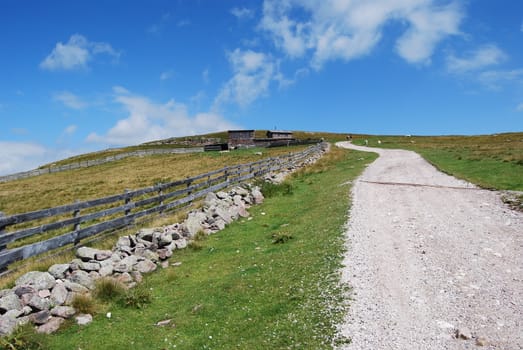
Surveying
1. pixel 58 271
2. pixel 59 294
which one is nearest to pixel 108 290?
pixel 59 294

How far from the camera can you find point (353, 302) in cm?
716

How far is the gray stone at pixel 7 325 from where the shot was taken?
701 cm

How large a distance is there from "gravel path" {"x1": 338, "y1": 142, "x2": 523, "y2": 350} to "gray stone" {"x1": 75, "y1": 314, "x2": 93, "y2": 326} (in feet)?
18.1

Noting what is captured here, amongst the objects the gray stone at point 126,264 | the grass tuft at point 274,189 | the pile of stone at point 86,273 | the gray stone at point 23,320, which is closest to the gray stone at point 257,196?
the grass tuft at point 274,189

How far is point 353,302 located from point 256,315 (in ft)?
6.46

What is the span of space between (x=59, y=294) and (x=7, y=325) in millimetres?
1304

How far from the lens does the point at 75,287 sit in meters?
8.83

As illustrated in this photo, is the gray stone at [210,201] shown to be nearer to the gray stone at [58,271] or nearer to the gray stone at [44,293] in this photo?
the gray stone at [58,271]

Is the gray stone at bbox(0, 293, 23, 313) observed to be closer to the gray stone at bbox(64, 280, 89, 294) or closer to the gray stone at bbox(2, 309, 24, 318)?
the gray stone at bbox(2, 309, 24, 318)

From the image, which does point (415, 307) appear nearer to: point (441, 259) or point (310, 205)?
point (441, 259)

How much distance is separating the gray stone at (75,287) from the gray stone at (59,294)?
136 millimetres

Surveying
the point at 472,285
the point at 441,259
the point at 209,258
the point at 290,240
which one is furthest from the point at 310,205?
the point at 472,285

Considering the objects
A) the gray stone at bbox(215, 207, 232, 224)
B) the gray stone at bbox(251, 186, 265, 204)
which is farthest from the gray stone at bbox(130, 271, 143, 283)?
the gray stone at bbox(251, 186, 265, 204)

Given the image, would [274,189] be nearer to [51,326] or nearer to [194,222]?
[194,222]
